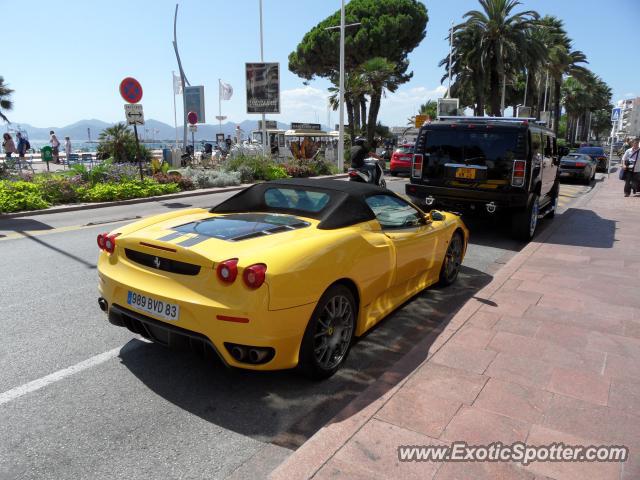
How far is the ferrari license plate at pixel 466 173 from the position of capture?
27.8 ft

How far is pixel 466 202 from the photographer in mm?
8617

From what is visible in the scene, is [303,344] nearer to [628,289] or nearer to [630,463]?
[630,463]

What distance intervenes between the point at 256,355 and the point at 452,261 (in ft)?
11.4

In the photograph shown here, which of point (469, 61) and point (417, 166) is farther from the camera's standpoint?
point (469, 61)

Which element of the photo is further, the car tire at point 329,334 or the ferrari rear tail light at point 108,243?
the ferrari rear tail light at point 108,243

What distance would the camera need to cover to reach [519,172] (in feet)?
26.6

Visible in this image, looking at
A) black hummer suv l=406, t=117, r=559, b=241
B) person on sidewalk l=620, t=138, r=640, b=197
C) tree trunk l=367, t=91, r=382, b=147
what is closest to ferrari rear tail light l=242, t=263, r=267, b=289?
black hummer suv l=406, t=117, r=559, b=241

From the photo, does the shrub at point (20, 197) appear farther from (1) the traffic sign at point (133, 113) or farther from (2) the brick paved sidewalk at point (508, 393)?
(2) the brick paved sidewalk at point (508, 393)

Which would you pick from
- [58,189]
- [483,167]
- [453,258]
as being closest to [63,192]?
[58,189]

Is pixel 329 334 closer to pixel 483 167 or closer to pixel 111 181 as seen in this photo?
pixel 483 167

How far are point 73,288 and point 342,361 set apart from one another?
11.6 feet

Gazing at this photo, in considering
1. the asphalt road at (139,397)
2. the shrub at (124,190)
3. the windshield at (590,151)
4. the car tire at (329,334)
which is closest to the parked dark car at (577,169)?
the windshield at (590,151)

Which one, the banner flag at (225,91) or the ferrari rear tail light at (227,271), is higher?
the banner flag at (225,91)

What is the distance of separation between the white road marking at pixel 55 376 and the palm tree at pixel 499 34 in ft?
105
